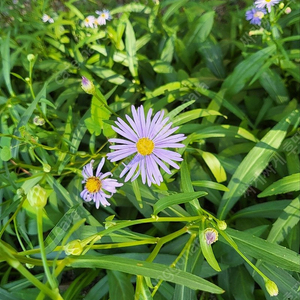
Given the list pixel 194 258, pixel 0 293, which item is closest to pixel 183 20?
pixel 194 258

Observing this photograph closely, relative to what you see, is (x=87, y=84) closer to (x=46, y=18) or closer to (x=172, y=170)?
(x=172, y=170)

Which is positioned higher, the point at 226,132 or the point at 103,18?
the point at 103,18

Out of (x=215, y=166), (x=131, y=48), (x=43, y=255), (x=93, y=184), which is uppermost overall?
(x=131, y=48)

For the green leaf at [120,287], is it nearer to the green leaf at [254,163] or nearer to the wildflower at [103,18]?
the green leaf at [254,163]

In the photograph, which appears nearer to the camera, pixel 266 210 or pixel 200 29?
pixel 266 210

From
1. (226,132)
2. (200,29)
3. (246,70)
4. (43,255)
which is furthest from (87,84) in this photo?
(200,29)

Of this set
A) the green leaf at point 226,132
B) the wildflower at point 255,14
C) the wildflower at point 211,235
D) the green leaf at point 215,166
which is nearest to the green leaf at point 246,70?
the wildflower at point 255,14

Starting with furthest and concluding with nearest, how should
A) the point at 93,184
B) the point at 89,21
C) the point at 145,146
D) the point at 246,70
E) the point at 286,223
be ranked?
1. the point at 89,21
2. the point at 246,70
3. the point at 286,223
4. the point at 93,184
5. the point at 145,146
